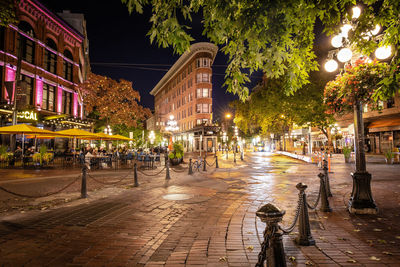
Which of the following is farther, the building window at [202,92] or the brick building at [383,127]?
the building window at [202,92]

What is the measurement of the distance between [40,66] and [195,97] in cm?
2901

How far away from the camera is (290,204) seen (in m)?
6.41

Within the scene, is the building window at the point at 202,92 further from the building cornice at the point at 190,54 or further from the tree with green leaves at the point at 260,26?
the tree with green leaves at the point at 260,26

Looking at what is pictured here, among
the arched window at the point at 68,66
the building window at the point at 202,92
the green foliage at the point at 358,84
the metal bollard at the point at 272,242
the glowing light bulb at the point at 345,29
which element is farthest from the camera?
the building window at the point at 202,92

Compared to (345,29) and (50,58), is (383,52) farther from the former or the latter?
(50,58)

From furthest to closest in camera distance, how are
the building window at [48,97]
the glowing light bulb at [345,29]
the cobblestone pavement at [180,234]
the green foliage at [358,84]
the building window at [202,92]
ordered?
the building window at [202,92] < the building window at [48,97] < the glowing light bulb at [345,29] < the green foliage at [358,84] < the cobblestone pavement at [180,234]

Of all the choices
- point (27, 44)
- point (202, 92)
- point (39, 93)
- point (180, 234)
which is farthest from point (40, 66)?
point (202, 92)

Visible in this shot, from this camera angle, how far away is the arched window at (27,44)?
22.0 meters

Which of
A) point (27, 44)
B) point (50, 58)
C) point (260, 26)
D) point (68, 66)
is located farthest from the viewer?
point (68, 66)

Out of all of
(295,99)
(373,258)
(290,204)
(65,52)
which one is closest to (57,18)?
(65,52)

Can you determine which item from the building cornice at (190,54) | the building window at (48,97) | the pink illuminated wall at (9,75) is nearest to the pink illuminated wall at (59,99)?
the building window at (48,97)

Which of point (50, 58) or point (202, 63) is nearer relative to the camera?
point (50, 58)

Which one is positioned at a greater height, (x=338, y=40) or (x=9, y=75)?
(x=9, y=75)

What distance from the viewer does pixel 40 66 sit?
24031 mm
